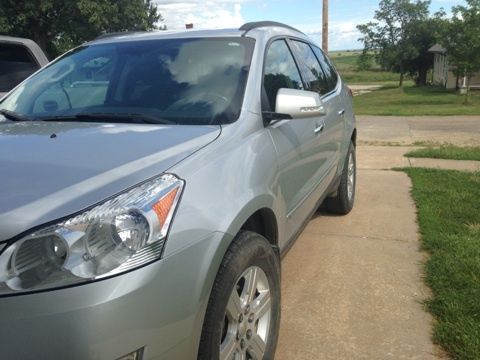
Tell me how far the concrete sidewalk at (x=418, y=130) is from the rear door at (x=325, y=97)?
597cm

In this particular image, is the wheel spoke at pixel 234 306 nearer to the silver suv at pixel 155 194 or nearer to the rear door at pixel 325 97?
the silver suv at pixel 155 194

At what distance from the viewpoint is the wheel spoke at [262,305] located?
8.08 ft

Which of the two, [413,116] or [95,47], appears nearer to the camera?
[95,47]

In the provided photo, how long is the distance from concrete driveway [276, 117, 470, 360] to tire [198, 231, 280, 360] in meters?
0.44

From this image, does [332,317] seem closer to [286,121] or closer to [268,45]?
[286,121]

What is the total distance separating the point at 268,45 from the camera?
3363 mm

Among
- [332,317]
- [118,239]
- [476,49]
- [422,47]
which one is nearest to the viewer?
[118,239]

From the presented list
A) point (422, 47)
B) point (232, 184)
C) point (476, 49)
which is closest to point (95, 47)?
point (232, 184)

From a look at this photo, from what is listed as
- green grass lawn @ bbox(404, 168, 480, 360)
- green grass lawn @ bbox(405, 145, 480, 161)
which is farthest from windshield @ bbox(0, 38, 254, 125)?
green grass lawn @ bbox(405, 145, 480, 161)

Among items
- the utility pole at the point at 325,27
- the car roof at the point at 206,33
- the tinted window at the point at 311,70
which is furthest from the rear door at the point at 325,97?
the utility pole at the point at 325,27

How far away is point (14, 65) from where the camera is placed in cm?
604

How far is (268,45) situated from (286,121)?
0.55 m

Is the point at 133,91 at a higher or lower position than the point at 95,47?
lower

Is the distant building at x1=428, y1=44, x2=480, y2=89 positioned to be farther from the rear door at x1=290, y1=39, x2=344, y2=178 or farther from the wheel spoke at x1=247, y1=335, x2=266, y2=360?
the wheel spoke at x1=247, y1=335, x2=266, y2=360
